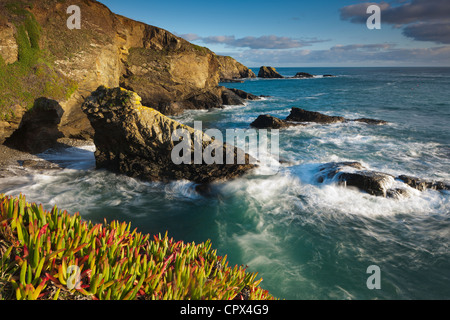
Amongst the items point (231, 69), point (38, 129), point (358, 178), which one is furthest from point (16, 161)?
point (231, 69)

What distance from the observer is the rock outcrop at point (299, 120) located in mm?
23139

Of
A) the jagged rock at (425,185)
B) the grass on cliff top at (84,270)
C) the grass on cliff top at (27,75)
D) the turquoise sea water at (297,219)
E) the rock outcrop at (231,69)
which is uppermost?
the rock outcrop at (231,69)

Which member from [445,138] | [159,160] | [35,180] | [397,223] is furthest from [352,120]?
[35,180]

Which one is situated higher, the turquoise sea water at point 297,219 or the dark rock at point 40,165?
the dark rock at point 40,165

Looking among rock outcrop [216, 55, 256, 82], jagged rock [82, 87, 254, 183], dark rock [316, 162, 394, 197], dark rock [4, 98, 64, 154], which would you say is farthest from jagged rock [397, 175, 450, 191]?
rock outcrop [216, 55, 256, 82]

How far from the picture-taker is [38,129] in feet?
47.2

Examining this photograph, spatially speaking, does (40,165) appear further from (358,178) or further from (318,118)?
(318,118)

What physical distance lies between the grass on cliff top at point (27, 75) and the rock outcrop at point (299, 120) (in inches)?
598

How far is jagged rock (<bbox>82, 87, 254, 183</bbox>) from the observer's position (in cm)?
1096

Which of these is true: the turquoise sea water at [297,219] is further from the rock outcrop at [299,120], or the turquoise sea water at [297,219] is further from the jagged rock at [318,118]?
the jagged rock at [318,118]

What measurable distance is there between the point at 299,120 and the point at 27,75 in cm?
2196

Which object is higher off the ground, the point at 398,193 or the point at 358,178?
the point at 358,178

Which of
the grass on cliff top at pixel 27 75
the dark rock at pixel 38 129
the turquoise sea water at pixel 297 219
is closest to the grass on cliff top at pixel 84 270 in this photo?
the turquoise sea water at pixel 297 219

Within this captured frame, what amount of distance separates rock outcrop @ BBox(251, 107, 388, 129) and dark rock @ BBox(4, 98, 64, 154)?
51.5 feet
